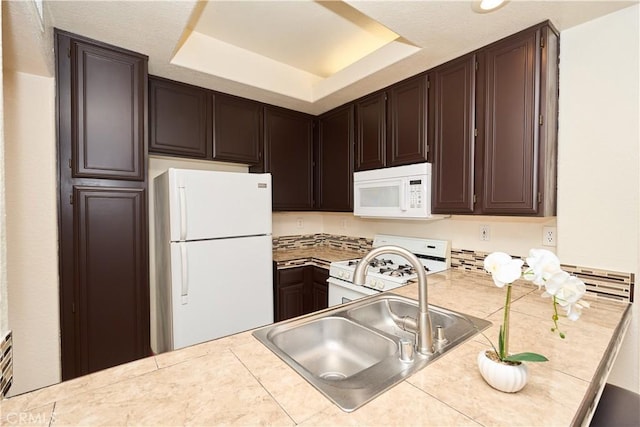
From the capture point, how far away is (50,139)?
5.38ft

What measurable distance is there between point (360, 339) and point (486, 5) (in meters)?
1.69

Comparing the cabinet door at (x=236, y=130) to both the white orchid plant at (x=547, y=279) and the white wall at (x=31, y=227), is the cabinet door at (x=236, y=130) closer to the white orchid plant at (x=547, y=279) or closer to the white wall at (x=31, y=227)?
the white wall at (x=31, y=227)

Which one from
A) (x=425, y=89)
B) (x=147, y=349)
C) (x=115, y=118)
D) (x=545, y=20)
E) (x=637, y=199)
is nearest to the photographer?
(x=637, y=199)

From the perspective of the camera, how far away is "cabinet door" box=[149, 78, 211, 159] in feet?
7.05

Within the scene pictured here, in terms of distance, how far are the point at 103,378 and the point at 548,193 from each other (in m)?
2.13

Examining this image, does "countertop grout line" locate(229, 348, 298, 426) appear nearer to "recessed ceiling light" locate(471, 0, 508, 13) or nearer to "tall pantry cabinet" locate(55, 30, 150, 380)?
"tall pantry cabinet" locate(55, 30, 150, 380)

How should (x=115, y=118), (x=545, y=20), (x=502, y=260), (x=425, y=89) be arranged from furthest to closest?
(x=425, y=89), (x=115, y=118), (x=545, y=20), (x=502, y=260)

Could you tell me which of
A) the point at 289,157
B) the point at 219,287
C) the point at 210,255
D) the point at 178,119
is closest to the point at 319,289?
the point at 219,287

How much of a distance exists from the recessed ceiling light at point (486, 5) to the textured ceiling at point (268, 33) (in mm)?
50

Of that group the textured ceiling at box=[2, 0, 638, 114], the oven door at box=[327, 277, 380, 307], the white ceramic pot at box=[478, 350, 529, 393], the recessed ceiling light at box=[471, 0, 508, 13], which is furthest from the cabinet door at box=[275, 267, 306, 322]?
the recessed ceiling light at box=[471, 0, 508, 13]

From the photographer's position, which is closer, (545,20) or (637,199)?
(637,199)

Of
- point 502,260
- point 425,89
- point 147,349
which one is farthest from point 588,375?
point 147,349

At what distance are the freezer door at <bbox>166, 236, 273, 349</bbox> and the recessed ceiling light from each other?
75.1 inches

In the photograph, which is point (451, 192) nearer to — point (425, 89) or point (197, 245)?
point (425, 89)
